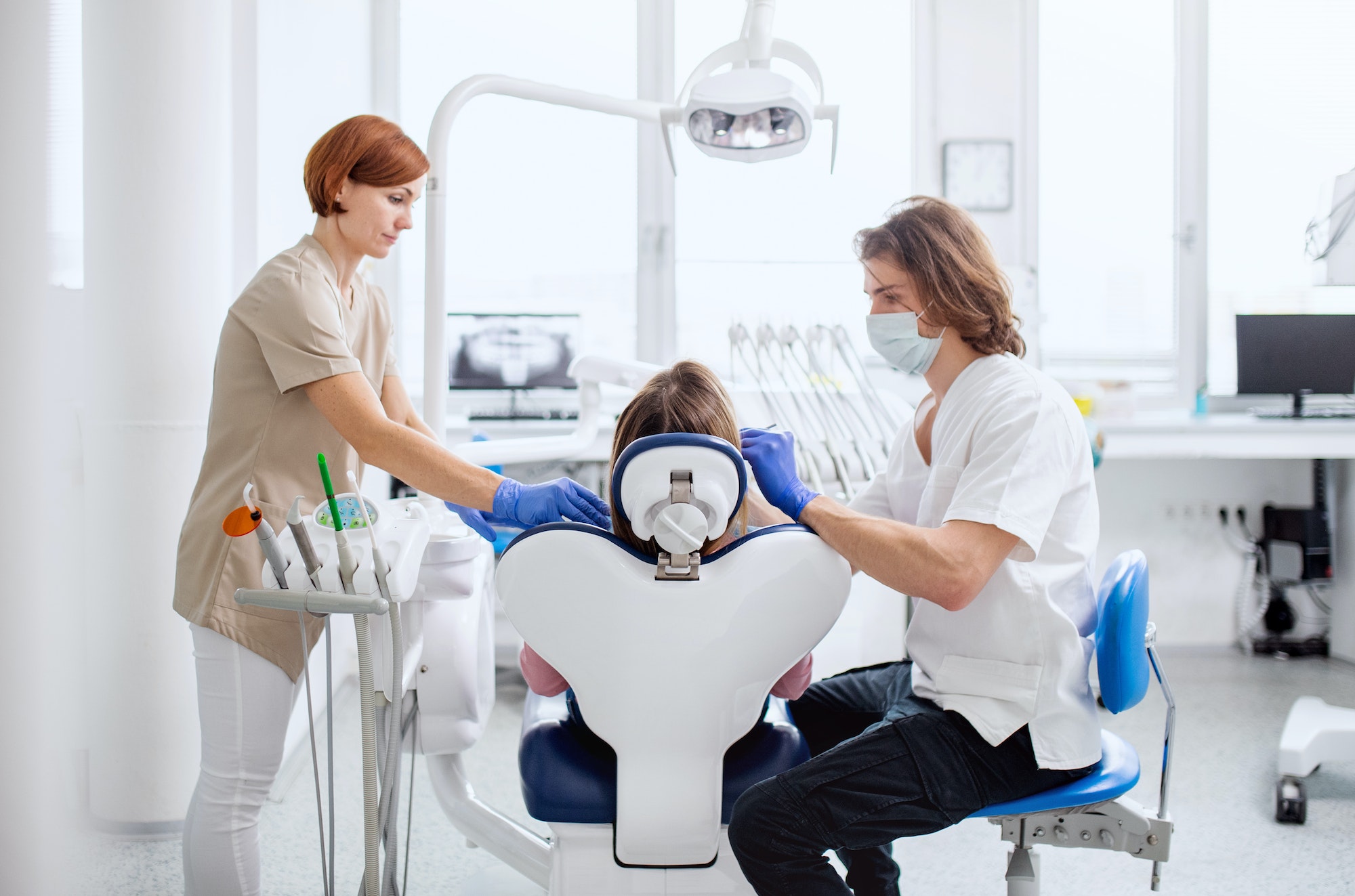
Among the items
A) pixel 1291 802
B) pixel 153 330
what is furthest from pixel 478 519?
pixel 1291 802

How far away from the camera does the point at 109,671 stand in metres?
1.71

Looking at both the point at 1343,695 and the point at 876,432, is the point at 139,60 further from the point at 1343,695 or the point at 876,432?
the point at 1343,695

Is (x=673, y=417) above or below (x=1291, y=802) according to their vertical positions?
above

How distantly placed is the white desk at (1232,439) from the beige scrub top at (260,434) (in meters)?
2.61

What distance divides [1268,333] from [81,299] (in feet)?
11.5

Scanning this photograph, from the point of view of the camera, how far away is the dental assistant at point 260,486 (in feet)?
4.12

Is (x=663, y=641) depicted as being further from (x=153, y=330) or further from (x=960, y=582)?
(x=153, y=330)

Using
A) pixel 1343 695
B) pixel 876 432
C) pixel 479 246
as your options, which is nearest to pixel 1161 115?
pixel 876 432

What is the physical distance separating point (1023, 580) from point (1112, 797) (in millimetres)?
279

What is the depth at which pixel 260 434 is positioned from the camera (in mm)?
1289

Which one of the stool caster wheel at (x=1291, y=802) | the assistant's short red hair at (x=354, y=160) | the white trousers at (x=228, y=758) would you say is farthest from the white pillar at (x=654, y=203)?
the white trousers at (x=228, y=758)

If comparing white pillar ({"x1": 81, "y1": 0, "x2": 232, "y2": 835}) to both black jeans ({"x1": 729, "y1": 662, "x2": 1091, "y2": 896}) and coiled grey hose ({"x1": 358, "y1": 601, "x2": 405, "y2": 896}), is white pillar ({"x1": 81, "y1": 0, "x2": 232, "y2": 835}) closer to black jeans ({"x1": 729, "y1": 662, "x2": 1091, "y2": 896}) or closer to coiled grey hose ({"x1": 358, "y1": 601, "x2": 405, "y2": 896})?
coiled grey hose ({"x1": 358, "y1": 601, "x2": 405, "y2": 896})

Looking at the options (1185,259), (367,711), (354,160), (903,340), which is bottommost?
(367,711)

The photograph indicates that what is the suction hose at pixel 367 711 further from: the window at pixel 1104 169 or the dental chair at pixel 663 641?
the window at pixel 1104 169
